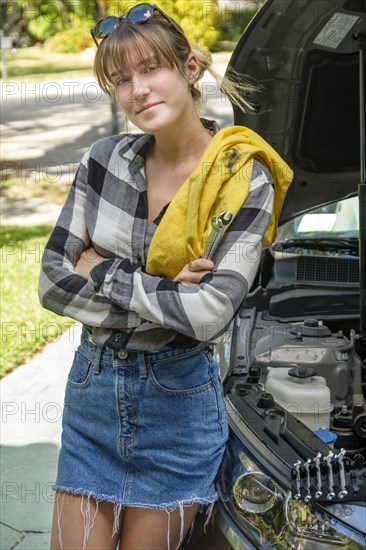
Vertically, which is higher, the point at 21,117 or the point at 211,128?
the point at 211,128

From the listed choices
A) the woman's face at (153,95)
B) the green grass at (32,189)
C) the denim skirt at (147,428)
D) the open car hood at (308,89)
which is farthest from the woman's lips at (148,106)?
the green grass at (32,189)

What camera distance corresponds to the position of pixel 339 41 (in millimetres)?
3119

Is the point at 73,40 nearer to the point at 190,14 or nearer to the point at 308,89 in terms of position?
the point at 190,14

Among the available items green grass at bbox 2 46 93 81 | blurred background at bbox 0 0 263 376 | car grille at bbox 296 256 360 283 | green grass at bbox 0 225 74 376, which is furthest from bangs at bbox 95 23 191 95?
green grass at bbox 2 46 93 81

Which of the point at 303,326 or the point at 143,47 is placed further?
the point at 303,326

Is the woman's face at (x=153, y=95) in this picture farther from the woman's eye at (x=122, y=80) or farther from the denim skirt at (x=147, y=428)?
the denim skirt at (x=147, y=428)

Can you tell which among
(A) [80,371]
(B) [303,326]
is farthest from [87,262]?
(B) [303,326]

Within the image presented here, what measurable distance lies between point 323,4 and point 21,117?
43.2 feet

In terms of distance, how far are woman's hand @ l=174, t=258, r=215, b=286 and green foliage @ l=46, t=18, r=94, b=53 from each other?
69.1 feet

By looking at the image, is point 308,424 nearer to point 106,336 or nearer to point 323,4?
point 106,336

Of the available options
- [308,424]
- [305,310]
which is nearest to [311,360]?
[308,424]

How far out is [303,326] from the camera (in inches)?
135

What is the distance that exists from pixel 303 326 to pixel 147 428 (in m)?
1.44

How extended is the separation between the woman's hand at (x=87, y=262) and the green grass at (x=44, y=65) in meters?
16.1
